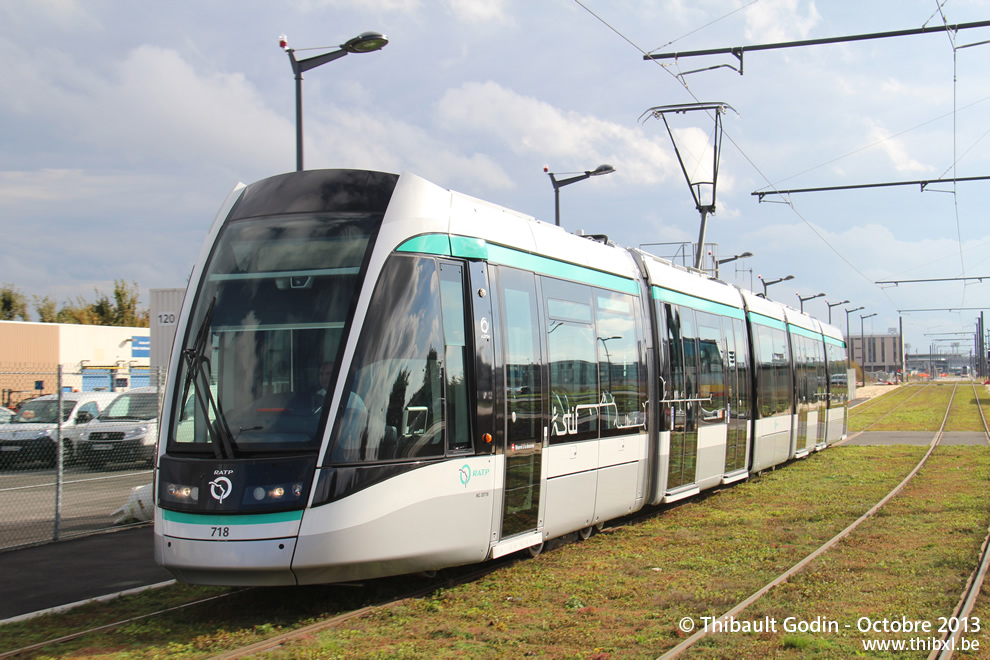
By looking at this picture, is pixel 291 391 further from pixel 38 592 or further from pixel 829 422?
pixel 829 422

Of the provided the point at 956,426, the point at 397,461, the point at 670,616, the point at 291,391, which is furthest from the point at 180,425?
the point at 956,426

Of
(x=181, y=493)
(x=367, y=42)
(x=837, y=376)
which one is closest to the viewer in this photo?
(x=181, y=493)

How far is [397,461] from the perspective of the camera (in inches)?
267

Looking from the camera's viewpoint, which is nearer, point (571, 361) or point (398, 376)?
point (398, 376)

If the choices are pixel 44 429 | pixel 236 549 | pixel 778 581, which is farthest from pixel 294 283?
pixel 44 429

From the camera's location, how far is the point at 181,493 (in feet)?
21.8

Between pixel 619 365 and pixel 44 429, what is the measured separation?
12516mm

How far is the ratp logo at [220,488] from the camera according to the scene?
21.1 ft

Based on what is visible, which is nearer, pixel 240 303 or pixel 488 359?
pixel 240 303

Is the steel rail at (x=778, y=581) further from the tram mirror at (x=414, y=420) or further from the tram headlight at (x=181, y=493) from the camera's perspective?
the tram headlight at (x=181, y=493)

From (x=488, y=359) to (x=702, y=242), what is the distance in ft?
52.4

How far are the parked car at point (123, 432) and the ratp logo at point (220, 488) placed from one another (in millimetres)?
8798

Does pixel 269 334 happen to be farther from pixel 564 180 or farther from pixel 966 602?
pixel 564 180

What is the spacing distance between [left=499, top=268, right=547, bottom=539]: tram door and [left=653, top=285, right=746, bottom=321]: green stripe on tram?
12.0 ft
